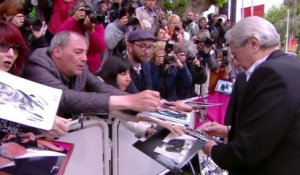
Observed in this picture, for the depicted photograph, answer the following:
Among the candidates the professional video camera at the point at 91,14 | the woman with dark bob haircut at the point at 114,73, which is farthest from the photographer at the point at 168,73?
the woman with dark bob haircut at the point at 114,73

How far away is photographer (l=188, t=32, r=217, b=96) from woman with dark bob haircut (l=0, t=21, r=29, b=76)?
453cm

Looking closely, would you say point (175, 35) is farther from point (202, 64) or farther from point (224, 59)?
point (224, 59)

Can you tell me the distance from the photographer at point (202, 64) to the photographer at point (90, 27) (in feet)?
6.33

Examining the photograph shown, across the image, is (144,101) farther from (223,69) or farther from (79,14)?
(223,69)

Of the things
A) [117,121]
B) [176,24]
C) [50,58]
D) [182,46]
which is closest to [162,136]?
[117,121]

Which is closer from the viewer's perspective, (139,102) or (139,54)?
(139,102)

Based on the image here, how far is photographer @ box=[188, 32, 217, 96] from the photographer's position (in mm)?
6789

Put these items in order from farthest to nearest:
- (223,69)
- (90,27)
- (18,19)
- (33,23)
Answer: (223,69) → (90,27) → (33,23) → (18,19)

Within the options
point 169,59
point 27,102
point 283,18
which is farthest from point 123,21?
point 283,18

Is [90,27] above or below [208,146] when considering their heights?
above

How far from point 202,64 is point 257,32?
17.0ft

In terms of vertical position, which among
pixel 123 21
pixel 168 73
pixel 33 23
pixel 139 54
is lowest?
pixel 168 73

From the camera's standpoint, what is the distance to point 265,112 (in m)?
2.23

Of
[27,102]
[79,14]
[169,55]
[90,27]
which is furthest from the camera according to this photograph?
[169,55]
